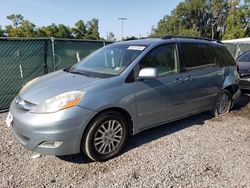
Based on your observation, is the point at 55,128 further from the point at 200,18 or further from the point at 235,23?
the point at 200,18

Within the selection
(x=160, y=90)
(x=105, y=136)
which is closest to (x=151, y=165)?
(x=105, y=136)

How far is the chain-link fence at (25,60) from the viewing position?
6387mm

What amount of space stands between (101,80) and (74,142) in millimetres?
921

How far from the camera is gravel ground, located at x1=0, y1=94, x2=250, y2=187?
3.35m

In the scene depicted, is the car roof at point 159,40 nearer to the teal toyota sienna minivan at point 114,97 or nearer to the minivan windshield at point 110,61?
the teal toyota sienna minivan at point 114,97

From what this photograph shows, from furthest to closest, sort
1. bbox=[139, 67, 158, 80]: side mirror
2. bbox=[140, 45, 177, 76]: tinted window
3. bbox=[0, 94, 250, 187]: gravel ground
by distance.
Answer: bbox=[140, 45, 177, 76]: tinted window → bbox=[139, 67, 158, 80]: side mirror → bbox=[0, 94, 250, 187]: gravel ground

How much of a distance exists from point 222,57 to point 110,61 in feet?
8.88

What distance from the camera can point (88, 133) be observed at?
3629mm

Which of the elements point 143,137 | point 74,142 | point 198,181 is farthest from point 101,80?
point 198,181

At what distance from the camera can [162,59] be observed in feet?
15.1

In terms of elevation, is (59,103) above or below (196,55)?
below

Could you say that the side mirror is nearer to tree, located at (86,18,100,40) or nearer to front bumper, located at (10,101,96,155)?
front bumper, located at (10,101,96,155)

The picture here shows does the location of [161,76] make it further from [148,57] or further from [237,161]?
[237,161]

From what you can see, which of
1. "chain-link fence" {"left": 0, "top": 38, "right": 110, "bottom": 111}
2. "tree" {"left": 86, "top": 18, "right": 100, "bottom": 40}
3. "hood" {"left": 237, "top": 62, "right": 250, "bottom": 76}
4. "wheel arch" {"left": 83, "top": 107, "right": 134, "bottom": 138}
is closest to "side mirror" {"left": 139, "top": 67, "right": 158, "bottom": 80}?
"wheel arch" {"left": 83, "top": 107, "right": 134, "bottom": 138}
